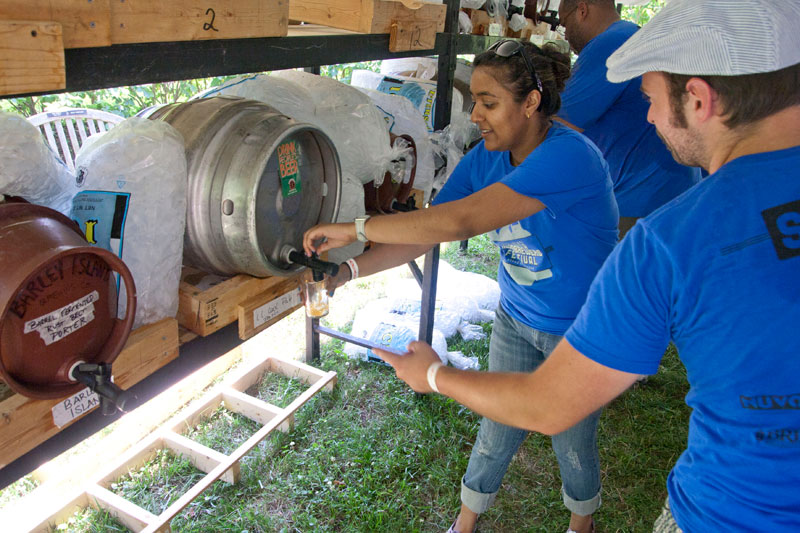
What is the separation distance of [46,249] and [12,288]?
3.9 inches

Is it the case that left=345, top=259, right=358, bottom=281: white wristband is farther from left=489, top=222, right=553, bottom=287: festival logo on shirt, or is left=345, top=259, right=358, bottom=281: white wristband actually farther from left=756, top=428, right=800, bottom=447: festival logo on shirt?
left=756, top=428, right=800, bottom=447: festival logo on shirt

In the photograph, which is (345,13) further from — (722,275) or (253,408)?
(253,408)

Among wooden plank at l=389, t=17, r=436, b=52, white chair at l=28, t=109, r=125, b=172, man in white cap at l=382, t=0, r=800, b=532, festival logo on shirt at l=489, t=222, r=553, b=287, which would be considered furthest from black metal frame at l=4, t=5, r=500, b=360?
white chair at l=28, t=109, r=125, b=172

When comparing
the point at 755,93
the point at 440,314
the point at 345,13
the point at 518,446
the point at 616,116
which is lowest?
the point at 440,314

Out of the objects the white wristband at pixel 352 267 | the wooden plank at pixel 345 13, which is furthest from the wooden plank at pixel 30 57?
the white wristband at pixel 352 267

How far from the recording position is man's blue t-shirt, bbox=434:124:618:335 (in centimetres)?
178

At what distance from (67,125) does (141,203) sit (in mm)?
2846

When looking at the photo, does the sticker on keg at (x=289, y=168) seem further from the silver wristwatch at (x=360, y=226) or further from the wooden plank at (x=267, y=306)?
the wooden plank at (x=267, y=306)

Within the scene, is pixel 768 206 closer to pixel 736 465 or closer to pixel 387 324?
pixel 736 465

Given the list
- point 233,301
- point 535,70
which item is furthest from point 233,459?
point 535,70

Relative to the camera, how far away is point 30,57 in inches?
39.7

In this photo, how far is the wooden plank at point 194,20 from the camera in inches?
46.3

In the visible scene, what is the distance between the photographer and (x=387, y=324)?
4.01 m

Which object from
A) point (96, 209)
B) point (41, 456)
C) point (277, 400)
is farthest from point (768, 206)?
point (277, 400)
